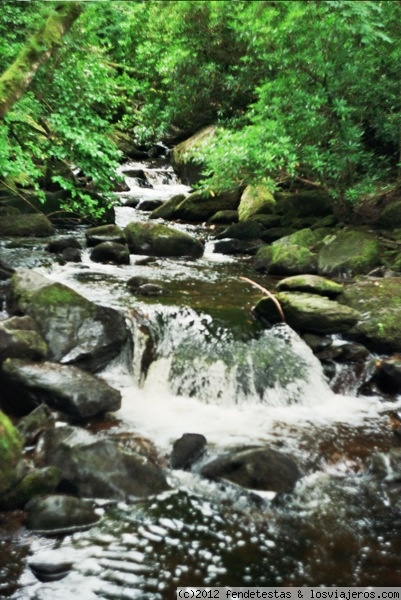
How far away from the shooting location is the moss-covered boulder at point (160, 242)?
1196 cm

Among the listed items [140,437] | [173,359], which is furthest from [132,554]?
[173,359]

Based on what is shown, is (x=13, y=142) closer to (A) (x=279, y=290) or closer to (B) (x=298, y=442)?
(A) (x=279, y=290)

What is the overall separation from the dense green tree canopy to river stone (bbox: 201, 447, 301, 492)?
4.20 m

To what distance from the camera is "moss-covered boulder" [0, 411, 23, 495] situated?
→ 13.6ft

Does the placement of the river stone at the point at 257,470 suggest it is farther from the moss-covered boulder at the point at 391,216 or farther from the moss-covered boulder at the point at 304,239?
the moss-covered boulder at the point at 391,216

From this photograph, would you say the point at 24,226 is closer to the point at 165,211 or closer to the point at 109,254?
the point at 109,254

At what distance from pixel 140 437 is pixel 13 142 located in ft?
17.8

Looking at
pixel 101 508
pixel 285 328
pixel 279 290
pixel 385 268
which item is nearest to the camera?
pixel 101 508

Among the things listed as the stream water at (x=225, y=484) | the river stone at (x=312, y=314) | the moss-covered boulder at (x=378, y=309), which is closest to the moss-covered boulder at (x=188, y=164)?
the stream water at (x=225, y=484)

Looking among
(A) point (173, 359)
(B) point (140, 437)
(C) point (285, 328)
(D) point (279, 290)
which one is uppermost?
(D) point (279, 290)

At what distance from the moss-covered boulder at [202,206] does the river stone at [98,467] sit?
11.8 metres

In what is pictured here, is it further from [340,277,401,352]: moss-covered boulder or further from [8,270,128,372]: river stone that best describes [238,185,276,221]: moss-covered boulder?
[8,270,128,372]: river stone

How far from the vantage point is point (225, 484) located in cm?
476

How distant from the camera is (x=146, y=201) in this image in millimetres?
17266
